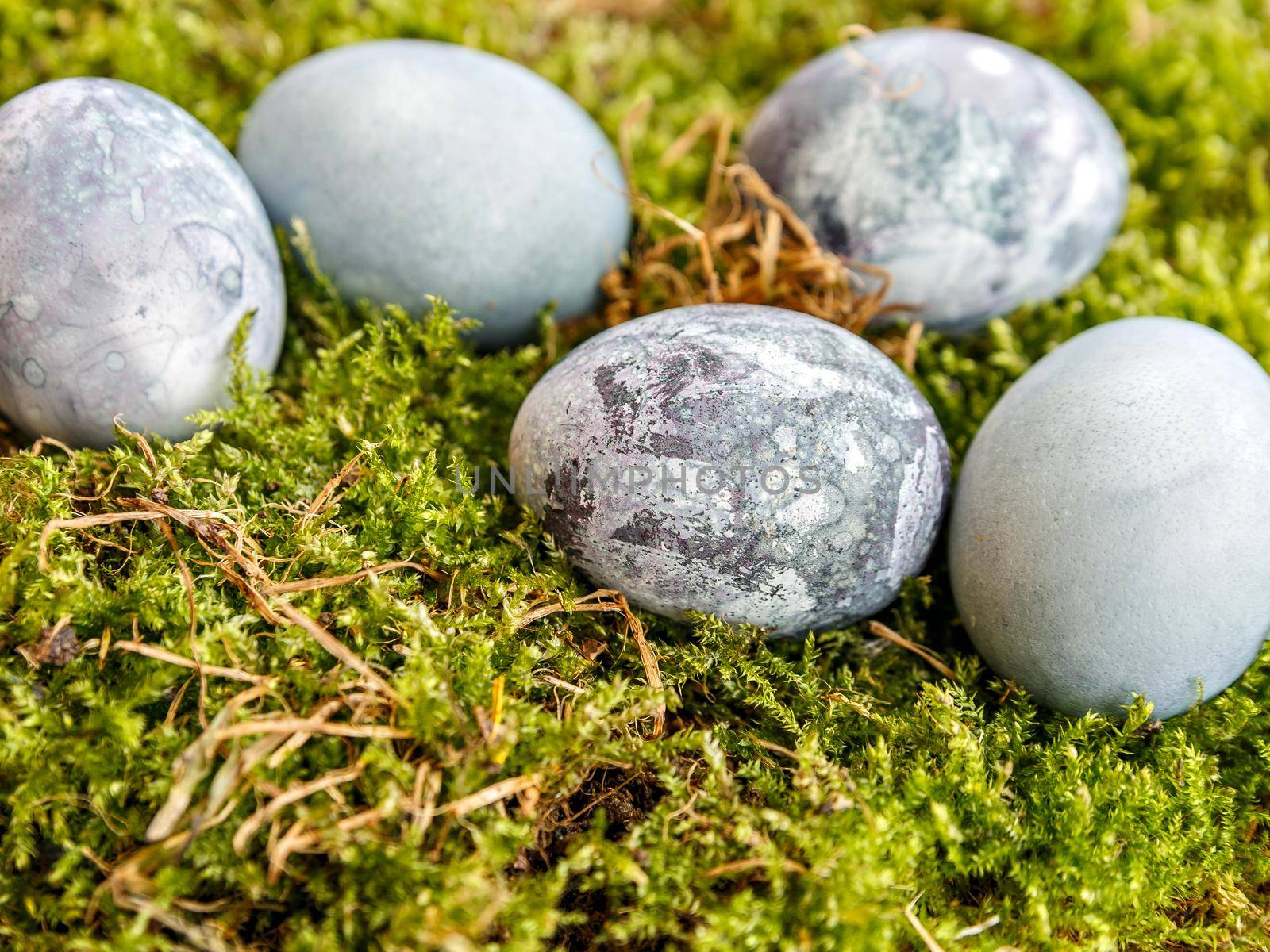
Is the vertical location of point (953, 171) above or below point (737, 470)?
above

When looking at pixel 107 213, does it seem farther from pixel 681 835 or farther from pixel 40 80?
pixel 681 835

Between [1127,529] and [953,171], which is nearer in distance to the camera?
[1127,529]

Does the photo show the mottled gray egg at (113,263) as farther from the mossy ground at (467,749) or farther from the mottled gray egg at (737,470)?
the mottled gray egg at (737,470)

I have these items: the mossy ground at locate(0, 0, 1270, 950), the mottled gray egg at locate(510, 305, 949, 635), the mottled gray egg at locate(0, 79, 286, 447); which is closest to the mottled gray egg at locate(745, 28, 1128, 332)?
the mossy ground at locate(0, 0, 1270, 950)

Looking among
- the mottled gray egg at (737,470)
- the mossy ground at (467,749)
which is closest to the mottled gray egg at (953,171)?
the mossy ground at (467,749)

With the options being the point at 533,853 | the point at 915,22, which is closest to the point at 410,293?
the point at 533,853

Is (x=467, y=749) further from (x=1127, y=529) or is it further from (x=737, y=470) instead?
(x=1127, y=529)

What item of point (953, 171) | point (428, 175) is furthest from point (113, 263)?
point (953, 171)

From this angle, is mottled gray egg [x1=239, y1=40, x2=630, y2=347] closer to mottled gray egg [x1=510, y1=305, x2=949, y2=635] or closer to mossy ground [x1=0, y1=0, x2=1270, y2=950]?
mossy ground [x1=0, y1=0, x2=1270, y2=950]
